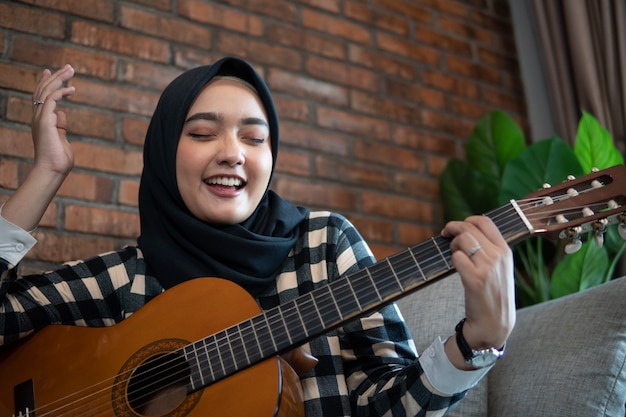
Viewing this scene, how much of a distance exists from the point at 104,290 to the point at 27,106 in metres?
0.79

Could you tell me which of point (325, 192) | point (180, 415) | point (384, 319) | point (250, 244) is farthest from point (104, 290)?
point (325, 192)

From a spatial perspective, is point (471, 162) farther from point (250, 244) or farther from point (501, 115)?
point (250, 244)

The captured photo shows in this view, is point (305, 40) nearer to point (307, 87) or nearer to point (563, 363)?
point (307, 87)

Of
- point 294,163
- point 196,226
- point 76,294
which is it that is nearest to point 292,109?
point 294,163

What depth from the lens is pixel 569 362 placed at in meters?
1.51

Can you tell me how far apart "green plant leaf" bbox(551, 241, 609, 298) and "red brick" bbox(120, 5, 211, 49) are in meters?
1.44

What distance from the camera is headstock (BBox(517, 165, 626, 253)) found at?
1.19 m

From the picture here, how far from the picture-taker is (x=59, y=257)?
207 centimetres

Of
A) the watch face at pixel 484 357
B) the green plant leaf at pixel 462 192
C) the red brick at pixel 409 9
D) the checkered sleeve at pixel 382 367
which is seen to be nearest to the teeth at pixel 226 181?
the checkered sleeve at pixel 382 367

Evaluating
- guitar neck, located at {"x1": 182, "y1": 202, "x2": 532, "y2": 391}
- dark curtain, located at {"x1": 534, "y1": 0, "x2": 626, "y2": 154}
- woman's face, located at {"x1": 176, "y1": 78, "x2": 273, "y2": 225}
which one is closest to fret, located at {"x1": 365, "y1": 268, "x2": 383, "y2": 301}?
guitar neck, located at {"x1": 182, "y1": 202, "x2": 532, "y2": 391}

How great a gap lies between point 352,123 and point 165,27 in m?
0.80

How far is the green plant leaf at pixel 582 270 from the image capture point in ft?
7.41

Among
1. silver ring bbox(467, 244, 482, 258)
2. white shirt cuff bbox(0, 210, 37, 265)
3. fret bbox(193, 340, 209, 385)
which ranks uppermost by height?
white shirt cuff bbox(0, 210, 37, 265)

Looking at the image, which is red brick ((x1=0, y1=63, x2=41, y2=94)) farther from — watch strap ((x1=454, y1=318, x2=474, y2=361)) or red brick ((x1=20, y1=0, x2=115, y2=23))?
watch strap ((x1=454, y1=318, x2=474, y2=361))
